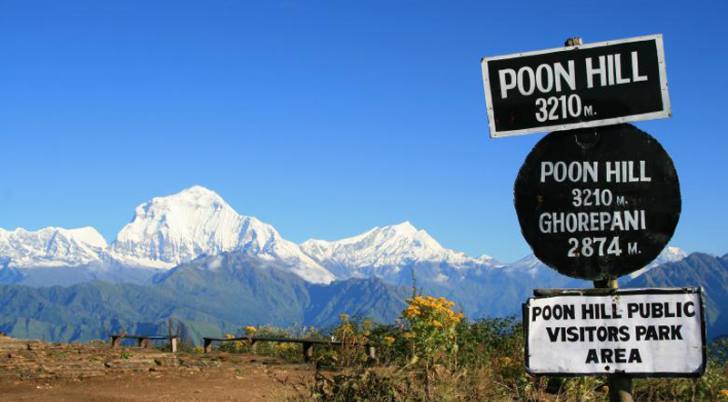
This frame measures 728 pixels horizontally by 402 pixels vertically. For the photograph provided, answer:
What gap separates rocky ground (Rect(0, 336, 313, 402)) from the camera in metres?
15.2

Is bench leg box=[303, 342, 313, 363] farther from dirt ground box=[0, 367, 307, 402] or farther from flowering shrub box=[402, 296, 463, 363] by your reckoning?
flowering shrub box=[402, 296, 463, 363]

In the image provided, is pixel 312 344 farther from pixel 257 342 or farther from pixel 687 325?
pixel 687 325

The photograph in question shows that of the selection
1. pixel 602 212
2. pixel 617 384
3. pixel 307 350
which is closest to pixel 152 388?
pixel 307 350

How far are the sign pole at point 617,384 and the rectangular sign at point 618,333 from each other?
62 mm

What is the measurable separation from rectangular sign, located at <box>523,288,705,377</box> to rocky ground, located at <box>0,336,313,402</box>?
8.99 metres

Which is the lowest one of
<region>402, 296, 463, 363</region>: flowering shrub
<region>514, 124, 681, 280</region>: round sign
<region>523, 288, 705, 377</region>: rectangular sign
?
<region>402, 296, 463, 363</region>: flowering shrub

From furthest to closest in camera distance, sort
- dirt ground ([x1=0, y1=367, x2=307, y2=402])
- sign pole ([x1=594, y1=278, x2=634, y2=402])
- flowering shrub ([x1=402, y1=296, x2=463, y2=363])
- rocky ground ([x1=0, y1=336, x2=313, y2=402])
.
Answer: flowering shrub ([x1=402, y1=296, x2=463, y2=363]) → rocky ground ([x1=0, y1=336, x2=313, y2=402]) → dirt ground ([x1=0, y1=367, x2=307, y2=402]) → sign pole ([x1=594, y1=278, x2=634, y2=402])

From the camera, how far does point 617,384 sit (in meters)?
4.36

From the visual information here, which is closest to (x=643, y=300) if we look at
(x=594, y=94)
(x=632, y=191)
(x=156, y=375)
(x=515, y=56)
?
(x=632, y=191)

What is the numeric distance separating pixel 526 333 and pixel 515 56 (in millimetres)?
1498

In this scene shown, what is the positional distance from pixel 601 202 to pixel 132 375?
15809 millimetres

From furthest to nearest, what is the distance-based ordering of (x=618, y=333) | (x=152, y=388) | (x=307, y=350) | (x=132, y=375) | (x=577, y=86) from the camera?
(x=307, y=350) < (x=132, y=375) < (x=152, y=388) < (x=577, y=86) < (x=618, y=333)

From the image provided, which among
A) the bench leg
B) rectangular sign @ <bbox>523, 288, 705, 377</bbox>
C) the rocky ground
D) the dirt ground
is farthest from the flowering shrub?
rectangular sign @ <bbox>523, 288, 705, 377</bbox>

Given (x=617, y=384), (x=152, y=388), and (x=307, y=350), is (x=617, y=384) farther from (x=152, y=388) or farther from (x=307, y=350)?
(x=307, y=350)
